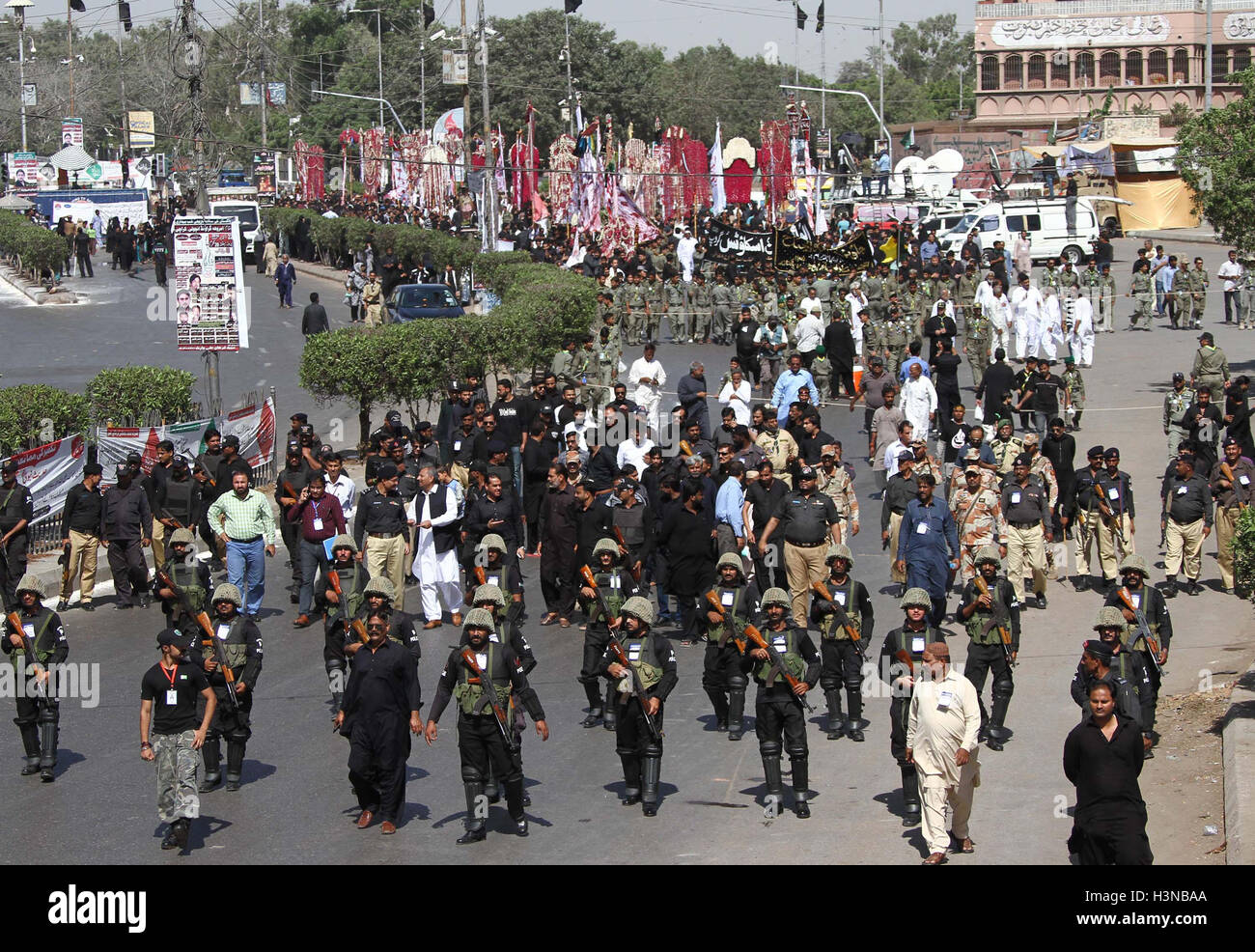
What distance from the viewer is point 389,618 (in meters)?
10.9

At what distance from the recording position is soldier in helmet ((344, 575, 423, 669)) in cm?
1052

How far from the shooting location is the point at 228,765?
443 inches

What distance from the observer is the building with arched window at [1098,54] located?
8056 cm

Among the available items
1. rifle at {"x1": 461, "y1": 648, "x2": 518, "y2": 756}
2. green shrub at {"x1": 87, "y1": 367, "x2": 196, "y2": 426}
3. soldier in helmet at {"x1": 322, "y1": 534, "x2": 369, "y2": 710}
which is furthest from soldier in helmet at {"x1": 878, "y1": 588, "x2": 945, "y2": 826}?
green shrub at {"x1": 87, "y1": 367, "x2": 196, "y2": 426}

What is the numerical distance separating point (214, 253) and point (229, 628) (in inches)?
459

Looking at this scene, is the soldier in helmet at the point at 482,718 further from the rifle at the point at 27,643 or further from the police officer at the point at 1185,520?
the police officer at the point at 1185,520

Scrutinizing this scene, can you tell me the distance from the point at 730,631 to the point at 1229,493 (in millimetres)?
6942

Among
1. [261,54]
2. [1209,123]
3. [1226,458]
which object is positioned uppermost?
[261,54]

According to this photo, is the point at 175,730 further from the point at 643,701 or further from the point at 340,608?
the point at 643,701

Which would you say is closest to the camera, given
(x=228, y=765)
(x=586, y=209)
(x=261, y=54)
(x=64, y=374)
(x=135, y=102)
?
(x=228, y=765)

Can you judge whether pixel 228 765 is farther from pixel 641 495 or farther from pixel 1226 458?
pixel 1226 458

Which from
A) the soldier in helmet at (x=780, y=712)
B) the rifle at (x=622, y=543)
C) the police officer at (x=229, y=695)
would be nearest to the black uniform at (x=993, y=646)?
the soldier in helmet at (x=780, y=712)

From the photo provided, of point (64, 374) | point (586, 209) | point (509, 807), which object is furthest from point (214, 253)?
point (586, 209)

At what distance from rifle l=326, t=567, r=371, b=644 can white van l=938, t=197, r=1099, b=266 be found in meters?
32.3
